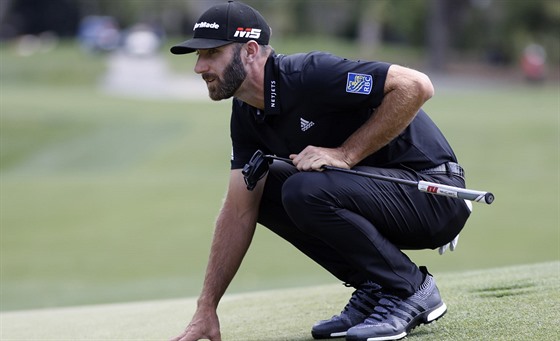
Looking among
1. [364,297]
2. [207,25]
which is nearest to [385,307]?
[364,297]

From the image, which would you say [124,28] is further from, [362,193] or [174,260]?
[362,193]

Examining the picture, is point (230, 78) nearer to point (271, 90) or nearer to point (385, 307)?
point (271, 90)

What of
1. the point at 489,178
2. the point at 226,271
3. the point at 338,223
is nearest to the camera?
the point at 338,223

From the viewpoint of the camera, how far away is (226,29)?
4070 mm

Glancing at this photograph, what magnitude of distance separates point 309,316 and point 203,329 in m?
0.85

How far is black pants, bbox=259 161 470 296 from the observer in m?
3.96

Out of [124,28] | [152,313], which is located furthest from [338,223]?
[124,28]

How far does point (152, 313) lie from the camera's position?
563cm

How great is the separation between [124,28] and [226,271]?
65257 mm

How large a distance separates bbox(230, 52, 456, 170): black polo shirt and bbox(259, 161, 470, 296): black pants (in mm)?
104

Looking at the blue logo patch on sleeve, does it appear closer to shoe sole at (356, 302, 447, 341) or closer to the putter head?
the putter head

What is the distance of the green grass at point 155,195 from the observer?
1088 centimetres

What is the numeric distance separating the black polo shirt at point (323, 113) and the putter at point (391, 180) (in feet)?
0.37

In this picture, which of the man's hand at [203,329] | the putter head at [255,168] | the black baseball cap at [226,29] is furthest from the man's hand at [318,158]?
the man's hand at [203,329]
